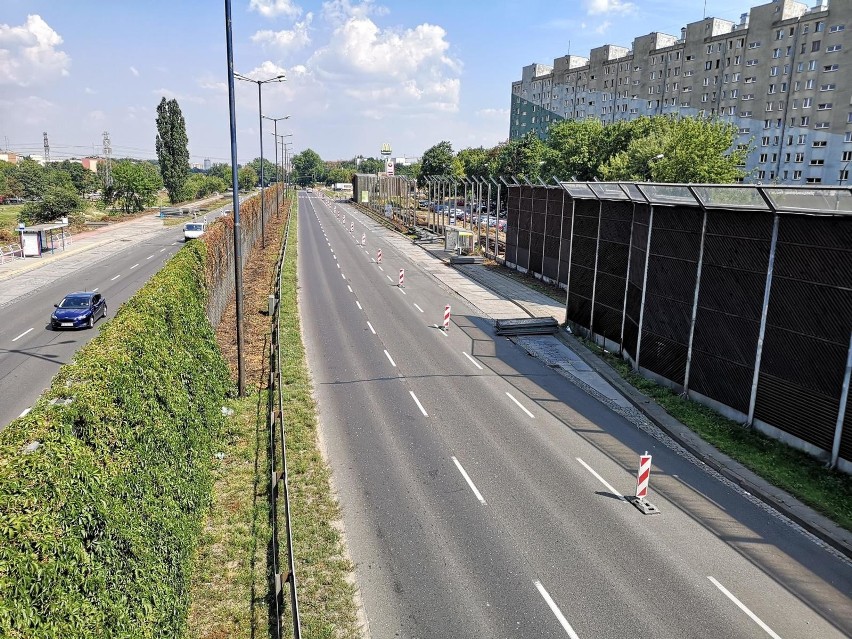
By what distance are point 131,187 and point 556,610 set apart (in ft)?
317

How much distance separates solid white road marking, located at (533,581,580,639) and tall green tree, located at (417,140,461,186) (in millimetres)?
102681

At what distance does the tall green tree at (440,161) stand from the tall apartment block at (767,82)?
28.3 meters

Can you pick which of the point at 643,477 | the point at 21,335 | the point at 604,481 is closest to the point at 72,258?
the point at 21,335

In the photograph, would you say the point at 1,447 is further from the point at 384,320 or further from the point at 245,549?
the point at 384,320

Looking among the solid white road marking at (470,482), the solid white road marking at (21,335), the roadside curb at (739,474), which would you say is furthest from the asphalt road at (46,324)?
the roadside curb at (739,474)

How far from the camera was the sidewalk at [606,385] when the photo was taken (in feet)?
43.7

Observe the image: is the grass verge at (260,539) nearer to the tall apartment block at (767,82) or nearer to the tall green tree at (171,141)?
the tall apartment block at (767,82)

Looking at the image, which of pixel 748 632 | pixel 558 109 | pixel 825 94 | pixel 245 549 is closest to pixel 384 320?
pixel 245 549

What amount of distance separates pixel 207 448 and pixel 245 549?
3.57 metres

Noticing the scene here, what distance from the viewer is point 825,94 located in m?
63.1

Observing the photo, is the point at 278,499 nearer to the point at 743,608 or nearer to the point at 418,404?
the point at 418,404

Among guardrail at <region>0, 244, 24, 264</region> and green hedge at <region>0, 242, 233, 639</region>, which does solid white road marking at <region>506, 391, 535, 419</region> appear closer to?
green hedge at <region>0, 242, 233, 639</region>

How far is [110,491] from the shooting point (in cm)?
802

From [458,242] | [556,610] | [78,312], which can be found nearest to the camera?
[556,610]
